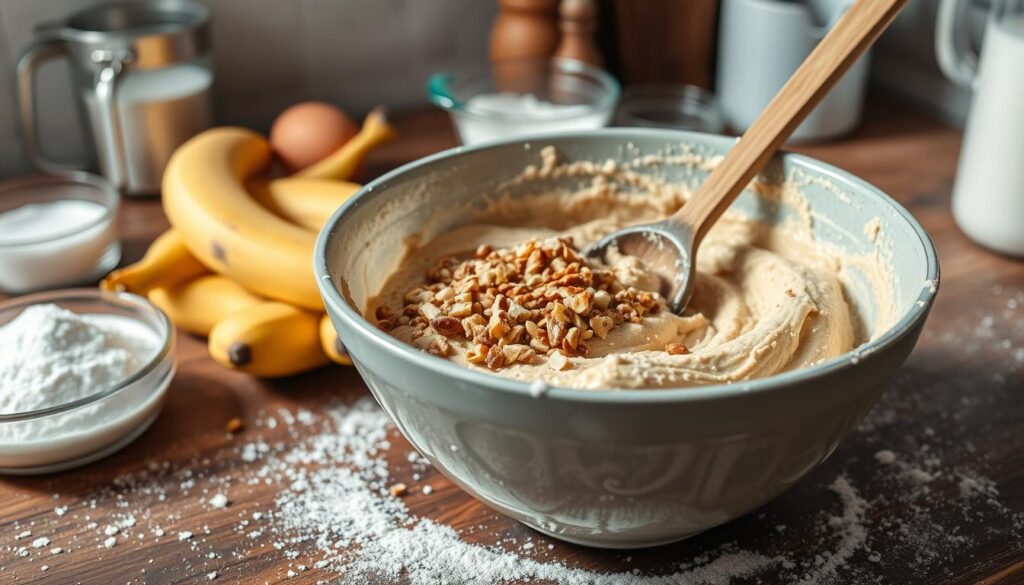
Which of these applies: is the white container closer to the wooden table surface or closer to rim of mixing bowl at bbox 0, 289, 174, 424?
the wooden table surface

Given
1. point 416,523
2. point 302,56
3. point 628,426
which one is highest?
point 628,426

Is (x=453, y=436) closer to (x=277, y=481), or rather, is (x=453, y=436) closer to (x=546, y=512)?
→ (x=546, y=512)

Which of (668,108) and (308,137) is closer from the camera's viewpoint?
(308,137)

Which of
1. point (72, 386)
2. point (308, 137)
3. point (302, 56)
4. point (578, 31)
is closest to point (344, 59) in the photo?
point (302, 56)

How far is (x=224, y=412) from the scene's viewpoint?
1.09 m

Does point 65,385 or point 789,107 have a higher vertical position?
point 789,107

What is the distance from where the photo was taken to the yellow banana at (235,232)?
112cm

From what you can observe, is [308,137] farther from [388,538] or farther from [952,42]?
[952,42]

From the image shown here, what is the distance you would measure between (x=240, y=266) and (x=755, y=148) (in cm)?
59

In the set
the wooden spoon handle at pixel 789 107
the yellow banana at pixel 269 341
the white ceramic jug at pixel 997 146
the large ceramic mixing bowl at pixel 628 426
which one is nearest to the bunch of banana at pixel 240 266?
the yellow banana at pixel 269 341

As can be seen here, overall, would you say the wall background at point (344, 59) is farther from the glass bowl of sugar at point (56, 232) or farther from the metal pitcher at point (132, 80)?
the glass bowl of sugar at point (56, 232)

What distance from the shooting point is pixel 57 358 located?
1.01 m

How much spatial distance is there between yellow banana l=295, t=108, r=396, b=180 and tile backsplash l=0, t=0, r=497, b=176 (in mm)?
293

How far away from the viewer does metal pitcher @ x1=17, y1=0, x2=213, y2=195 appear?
1.40 metres
